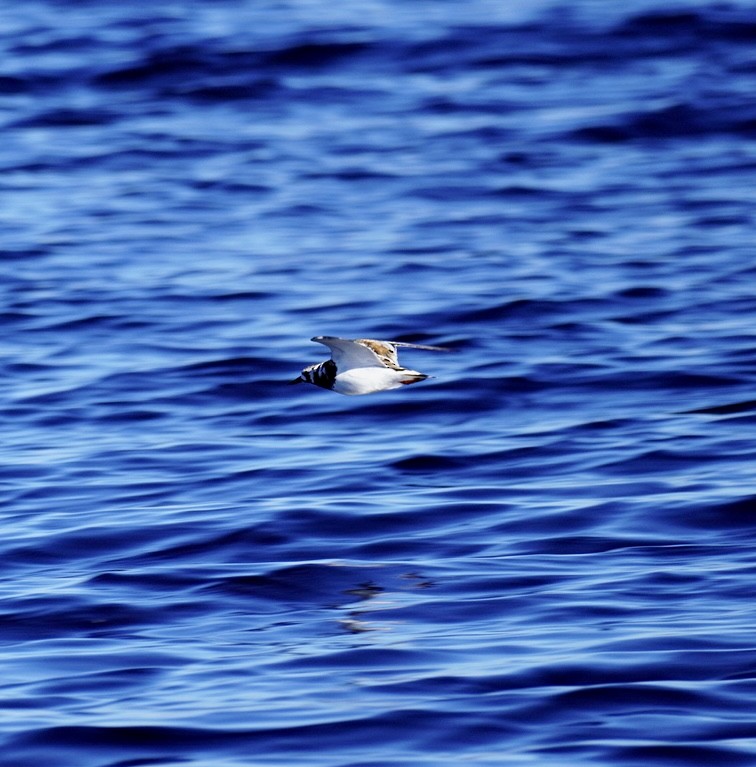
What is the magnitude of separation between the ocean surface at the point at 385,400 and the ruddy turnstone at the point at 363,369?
2.88 ft

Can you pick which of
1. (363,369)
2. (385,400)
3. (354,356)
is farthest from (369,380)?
(385,400)

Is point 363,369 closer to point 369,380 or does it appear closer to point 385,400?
point 369,380

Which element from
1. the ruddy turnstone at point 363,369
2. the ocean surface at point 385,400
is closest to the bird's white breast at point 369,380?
the ruddy turnstone at point 363,369

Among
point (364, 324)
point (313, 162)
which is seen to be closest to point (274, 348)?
point (364, 324)

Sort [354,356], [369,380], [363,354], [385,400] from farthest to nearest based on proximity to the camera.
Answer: [385,400] < [354,356] < [363,354] < [369,380]

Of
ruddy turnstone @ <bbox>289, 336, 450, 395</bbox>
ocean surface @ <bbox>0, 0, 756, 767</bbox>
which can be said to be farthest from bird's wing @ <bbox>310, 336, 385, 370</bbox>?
ocean surface @ <bbox>0, 0, 756, 767</bbox>

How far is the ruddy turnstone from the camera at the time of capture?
33.1ft

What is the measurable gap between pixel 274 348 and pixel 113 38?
1480 centimetres

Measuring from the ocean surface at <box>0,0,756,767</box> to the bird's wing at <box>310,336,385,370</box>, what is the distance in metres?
0.97

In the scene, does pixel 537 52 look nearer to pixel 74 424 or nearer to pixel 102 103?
pixel 102 103

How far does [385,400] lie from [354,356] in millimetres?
3263

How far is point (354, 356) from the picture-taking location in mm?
10406

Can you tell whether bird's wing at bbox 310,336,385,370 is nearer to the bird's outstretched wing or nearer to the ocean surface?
the bird's outstretched wing

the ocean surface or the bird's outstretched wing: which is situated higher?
the bird's outstretched wing
